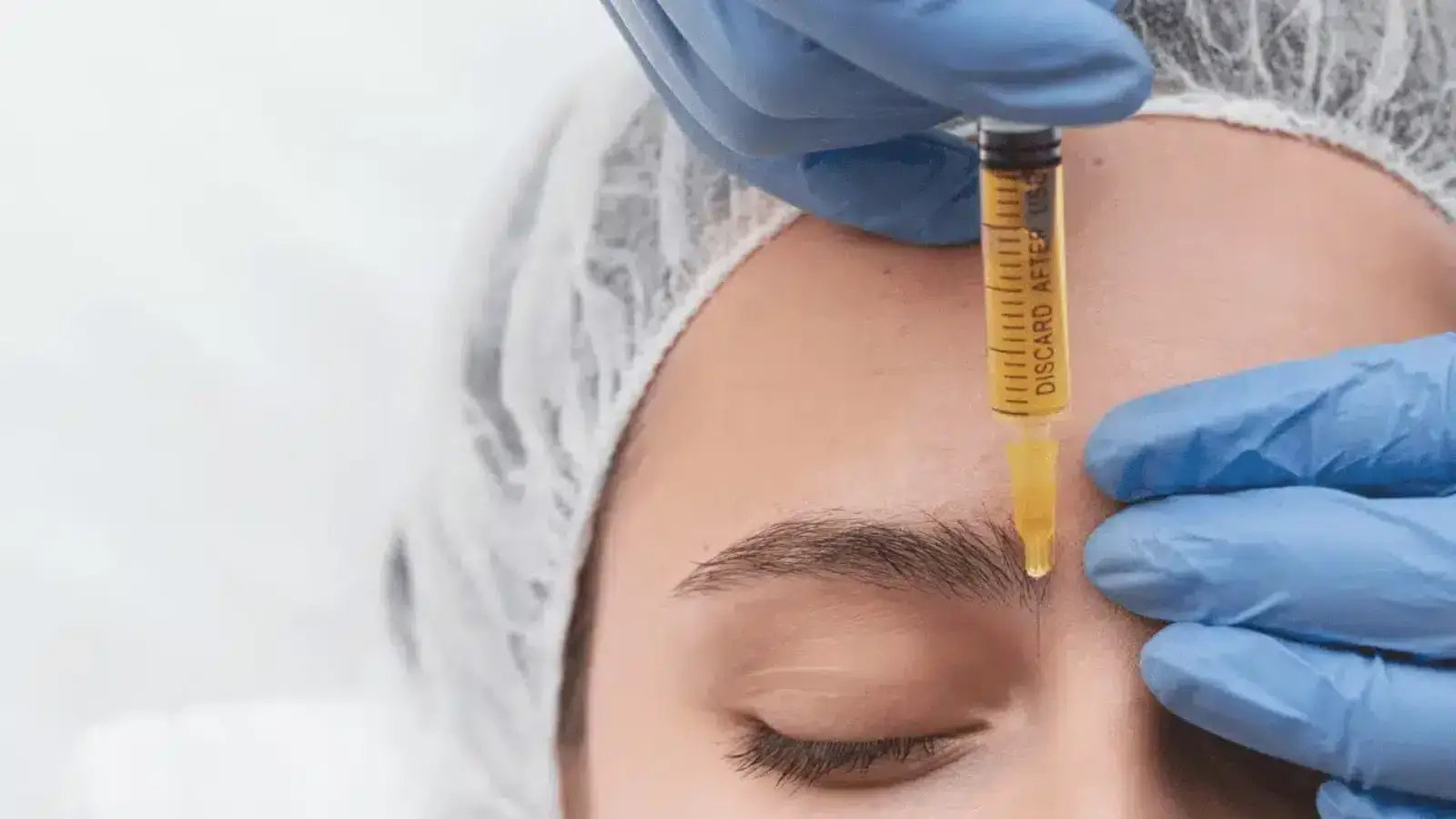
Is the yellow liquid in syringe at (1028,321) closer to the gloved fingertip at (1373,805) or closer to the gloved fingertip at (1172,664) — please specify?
the gloved fingertip at (1172,664)

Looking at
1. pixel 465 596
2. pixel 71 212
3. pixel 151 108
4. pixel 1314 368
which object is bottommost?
pixel 465 596

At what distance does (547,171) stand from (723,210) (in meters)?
0.27

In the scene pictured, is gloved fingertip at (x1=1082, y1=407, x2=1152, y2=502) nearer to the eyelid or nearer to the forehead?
the forehead

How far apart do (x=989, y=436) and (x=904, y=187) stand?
7.8 inches

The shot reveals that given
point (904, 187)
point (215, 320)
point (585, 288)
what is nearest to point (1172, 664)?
point (904, 187)

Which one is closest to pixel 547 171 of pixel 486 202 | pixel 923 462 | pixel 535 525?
pixel 486 202

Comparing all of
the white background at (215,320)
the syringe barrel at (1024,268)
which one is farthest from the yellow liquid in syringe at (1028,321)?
the white background at (215,320)

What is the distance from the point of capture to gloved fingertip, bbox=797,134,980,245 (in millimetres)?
891

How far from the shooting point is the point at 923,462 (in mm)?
896

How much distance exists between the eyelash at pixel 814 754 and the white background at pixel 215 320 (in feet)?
2.11

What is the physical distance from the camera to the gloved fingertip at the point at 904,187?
89 centimetres

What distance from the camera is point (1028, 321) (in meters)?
0.79

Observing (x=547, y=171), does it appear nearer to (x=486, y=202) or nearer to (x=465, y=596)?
(x=486, y=202)

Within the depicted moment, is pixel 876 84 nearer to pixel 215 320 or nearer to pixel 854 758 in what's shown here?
pixel 854 758
